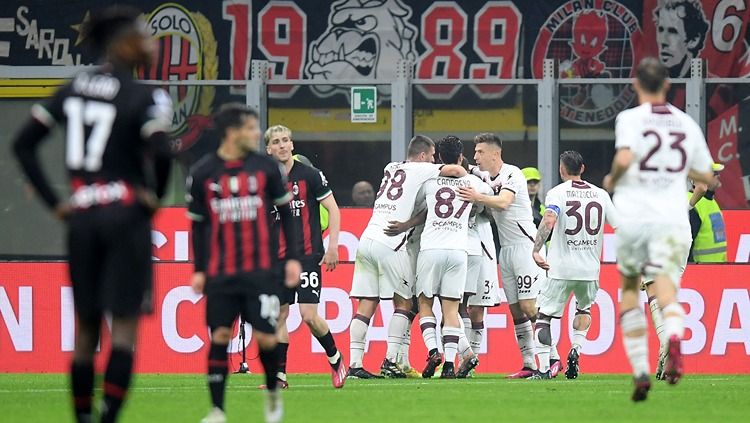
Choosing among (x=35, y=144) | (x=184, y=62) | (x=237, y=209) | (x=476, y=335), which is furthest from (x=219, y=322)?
(x=184, y=62)

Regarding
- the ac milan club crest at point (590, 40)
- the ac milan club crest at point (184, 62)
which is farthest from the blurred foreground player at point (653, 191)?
the ac milan club crest at point (184, 62)

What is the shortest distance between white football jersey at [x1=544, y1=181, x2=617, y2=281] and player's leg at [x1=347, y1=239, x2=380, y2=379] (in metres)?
1.79

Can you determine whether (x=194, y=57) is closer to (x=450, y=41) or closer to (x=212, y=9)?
(x=212, y=9)

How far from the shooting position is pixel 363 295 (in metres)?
16.0

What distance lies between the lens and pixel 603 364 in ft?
56.3

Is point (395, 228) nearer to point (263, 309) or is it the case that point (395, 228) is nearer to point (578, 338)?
point (578, 338)

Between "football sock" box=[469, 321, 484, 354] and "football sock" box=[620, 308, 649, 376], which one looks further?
"football sock" box=[469, 321, 484, 354]

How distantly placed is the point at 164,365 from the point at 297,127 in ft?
17.1

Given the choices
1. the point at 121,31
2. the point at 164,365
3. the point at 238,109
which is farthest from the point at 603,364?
the point at 121,31

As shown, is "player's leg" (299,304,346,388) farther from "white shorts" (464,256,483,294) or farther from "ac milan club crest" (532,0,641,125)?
"ac milan club crest" (532,0,641,125)

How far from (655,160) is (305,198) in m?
4.19

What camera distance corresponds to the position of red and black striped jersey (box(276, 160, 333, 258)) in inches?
544

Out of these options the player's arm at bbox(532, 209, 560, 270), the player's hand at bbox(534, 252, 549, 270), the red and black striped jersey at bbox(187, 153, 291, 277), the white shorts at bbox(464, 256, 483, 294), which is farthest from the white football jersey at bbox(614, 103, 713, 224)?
the white shorts at bbox(464, 256, 483, 294)

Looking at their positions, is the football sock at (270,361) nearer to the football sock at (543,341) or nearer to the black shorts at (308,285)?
the black shorts at (308,285)
